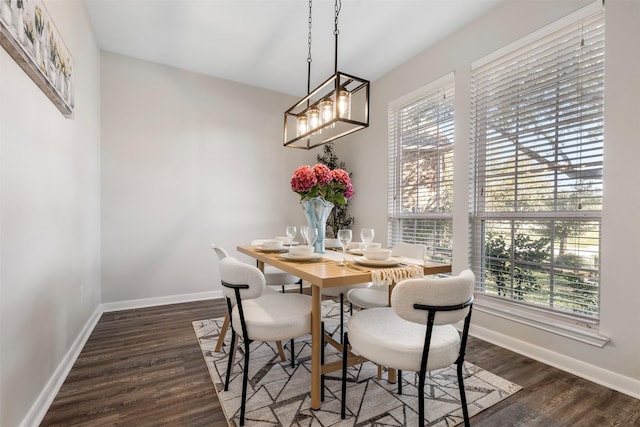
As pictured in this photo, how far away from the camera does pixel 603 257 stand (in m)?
1.89

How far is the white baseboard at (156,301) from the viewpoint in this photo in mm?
3229

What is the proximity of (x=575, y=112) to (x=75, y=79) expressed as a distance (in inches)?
140

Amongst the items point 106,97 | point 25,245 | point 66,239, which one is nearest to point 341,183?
point 25,245

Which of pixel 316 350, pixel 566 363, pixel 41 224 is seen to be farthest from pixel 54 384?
pixel 566 363

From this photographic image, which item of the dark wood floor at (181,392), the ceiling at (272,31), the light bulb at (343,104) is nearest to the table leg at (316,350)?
the dark wood floor at (181,392)

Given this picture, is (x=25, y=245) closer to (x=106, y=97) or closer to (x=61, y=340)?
(x=61, y=340)

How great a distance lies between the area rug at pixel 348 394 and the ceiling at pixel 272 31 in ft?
9.08

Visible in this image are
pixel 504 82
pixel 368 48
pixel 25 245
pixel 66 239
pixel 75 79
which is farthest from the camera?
pixel 368 48

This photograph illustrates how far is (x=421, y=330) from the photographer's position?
144 centimetres

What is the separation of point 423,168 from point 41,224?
121 inches

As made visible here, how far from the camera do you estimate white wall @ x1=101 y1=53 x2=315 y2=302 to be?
3.26 m

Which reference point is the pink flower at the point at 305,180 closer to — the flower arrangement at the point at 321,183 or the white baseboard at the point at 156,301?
the flower arrangement at the point at 321,183

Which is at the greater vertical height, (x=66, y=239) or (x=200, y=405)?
(x=66, y=239)

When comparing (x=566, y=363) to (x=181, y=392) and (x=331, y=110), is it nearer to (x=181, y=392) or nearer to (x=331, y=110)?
(x=331, y=110)
